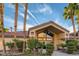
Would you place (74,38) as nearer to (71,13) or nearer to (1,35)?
(71,13)

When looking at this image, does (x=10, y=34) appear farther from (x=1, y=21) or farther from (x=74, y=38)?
(x=74, y=38)

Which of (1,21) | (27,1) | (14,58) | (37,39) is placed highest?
(27,1)

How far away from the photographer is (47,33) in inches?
150

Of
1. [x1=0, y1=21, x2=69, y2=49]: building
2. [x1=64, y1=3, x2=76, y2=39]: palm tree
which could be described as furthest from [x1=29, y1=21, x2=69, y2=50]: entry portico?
[x1=64, y1=3, x2=76, y2=39]: palm tree

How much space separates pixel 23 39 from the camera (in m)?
3.77

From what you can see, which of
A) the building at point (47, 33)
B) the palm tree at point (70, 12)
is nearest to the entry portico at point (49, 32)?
the building at point (47, 33)

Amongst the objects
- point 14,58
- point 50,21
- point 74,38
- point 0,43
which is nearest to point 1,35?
point 0,43

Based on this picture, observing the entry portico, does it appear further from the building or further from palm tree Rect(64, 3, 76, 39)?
palm tree Rect(64, 3, 76, 39)

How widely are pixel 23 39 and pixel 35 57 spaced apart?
270 millimetres

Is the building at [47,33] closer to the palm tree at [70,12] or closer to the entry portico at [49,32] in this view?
the entry portico at [49,32]

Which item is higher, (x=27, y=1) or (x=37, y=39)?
(x=27, y=1)

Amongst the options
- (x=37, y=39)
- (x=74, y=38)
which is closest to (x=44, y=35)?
(x=37, y=39)

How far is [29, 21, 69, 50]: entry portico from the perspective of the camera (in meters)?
3.73

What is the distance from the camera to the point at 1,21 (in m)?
3.75
